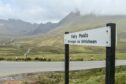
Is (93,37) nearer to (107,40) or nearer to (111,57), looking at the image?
(107,40)

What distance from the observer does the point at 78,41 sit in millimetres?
9305

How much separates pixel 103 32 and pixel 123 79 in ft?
22.0

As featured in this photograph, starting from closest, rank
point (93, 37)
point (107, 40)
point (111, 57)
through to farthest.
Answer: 1. point (111, 57)
2. point (107, 40)
3. point (93, 37)

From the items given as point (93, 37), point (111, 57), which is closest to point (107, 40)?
point (111, 57)

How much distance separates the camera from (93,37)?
320 inches

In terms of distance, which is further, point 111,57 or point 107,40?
point 107,40

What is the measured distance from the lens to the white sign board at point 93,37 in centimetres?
711

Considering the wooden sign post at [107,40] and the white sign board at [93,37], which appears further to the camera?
the white sign board at [93,37]

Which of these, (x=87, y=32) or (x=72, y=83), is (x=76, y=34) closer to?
(x=87, y=32)

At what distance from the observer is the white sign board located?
7.11 metres

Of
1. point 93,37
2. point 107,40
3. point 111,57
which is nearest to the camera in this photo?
point 111,57

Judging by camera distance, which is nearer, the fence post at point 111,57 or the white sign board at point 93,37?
the fence post at point 111,57

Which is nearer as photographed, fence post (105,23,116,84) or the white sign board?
fence post (105,23,116,84)

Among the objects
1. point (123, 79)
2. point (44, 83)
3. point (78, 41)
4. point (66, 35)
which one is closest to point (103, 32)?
point (78, 41)
